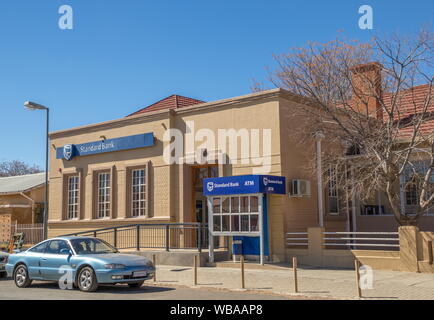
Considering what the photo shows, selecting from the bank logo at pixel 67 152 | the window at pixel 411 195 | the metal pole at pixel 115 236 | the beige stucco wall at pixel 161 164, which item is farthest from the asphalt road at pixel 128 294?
the bank logo at pixel 67 152

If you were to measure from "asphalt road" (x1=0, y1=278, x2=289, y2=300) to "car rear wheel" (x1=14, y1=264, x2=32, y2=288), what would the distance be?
149 mm

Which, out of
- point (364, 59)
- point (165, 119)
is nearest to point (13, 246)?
point (165, 119)

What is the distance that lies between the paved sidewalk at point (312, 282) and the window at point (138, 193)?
534 cm

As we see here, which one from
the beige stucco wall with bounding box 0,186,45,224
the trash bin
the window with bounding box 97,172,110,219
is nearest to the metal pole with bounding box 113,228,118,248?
the window with bounding box 97,172,110,219

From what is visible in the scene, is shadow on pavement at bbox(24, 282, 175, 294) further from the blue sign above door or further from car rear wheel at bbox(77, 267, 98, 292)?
the blue sign above door

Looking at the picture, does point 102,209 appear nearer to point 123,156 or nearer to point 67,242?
point 123,156

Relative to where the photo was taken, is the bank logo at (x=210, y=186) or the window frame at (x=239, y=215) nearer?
the window frame at (x=239, y=215)

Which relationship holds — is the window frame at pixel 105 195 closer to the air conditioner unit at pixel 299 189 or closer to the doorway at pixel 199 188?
the doorway at pixel 199 188

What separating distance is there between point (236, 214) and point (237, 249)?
1.28 m

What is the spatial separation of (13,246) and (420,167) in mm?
20750

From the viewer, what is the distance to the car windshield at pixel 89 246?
13242 millimetres

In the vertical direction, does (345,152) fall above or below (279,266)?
above

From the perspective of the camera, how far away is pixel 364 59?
69.6 feet
